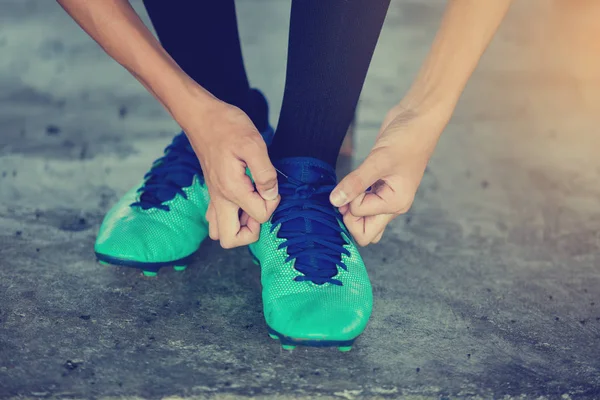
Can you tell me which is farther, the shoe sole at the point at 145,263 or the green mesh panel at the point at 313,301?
the shoe sole at the point at 145,263

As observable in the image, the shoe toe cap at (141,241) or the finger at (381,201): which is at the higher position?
the finger at (381,201)

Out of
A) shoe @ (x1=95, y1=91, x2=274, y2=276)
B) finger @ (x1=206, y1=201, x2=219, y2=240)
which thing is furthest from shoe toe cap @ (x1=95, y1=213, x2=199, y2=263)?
finger @ (x1=206, y1=201, x2=219, y2=240)

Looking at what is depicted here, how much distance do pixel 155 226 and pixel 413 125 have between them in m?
→ 0.51

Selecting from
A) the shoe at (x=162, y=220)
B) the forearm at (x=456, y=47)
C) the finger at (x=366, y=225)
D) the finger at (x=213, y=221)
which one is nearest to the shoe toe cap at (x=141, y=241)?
the shoe at (x=162, y=220)

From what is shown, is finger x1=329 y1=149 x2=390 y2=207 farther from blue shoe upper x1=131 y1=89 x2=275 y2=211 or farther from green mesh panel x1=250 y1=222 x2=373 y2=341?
blue shoe upper x1=131 y1=89 x2=275 y2=211

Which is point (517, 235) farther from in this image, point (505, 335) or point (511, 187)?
point (505, 335)

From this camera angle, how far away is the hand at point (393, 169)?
979 millimetres

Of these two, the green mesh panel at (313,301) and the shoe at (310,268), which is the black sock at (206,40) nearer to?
the shoe at (310,268)

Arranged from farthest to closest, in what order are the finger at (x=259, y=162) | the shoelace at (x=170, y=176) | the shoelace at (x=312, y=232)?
the shoelace at (x=170, y=176) → the shoelace at (x=312, y=232) → the finger at (x=259, y=162)

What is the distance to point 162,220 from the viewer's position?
1177mm

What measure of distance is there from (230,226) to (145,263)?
20 centimetres

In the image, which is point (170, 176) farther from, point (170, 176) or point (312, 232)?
point (312, 232)

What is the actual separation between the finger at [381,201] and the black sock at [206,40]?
0.39 meters

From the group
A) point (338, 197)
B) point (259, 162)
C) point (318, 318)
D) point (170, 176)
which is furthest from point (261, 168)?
point (170, 176)
